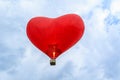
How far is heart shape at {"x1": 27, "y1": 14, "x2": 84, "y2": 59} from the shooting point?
25.1 m

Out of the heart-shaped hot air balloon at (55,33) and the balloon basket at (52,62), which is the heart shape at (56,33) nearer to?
the heart-shaped hot air balloon at (55,33)

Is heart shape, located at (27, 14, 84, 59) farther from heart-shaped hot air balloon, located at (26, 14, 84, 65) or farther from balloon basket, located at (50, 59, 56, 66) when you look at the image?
balloon basket, located at (50, 59, 56, 66)

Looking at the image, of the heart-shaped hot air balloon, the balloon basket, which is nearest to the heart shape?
the heart-shaped hot air balloon

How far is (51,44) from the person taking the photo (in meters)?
25.0

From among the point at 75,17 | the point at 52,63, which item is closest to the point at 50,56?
the point at 52,63

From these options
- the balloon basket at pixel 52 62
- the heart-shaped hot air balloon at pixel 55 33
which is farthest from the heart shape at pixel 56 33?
the balloon basket at pixel 52 62

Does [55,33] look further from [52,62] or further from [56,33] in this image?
[52,62]

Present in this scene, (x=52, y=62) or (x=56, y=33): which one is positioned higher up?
(x=56, y=33)

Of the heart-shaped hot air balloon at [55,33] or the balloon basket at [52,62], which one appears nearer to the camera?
the balloon basket at [52,62]

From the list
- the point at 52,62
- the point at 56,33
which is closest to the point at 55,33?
the point at 56,33

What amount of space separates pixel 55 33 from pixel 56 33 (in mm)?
53

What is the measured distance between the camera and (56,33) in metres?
24.9

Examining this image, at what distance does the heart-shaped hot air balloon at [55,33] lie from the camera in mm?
25062

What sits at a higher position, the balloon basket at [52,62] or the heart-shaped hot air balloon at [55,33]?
the heart-shaped hot air balloon at [55,33]
